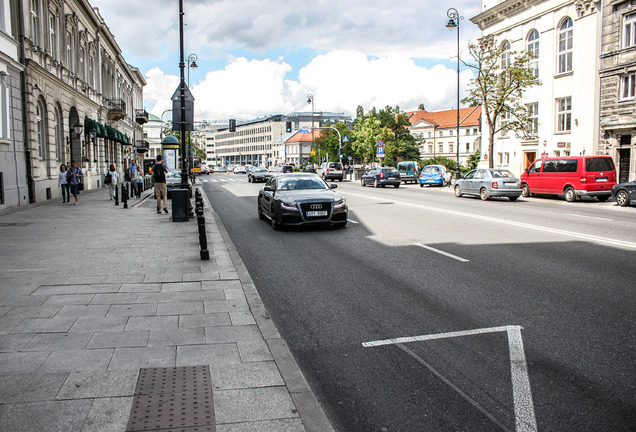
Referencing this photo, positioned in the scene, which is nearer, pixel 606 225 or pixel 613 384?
pixel 613 384

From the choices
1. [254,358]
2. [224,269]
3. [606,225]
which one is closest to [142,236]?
[224,269]

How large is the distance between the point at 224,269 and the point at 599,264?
5.92 meters

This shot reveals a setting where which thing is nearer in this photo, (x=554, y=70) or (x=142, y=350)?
(x=142, y=350)

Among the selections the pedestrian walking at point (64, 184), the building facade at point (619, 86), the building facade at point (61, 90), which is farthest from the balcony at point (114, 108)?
the building facade at point (619, 86)

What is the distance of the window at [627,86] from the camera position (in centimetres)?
2870

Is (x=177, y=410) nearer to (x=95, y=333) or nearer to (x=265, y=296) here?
(x=95, y=333)

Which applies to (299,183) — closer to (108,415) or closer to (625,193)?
(108,415)

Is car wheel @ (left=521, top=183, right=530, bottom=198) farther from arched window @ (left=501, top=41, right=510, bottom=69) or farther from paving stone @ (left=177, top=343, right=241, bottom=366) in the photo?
paving stone @ (left=177, top=343, right=241, bottom=366)

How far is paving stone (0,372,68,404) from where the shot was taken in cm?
362

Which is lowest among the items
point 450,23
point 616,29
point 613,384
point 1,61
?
point 613,384

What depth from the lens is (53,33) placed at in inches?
1016

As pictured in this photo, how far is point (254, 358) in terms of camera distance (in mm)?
4422

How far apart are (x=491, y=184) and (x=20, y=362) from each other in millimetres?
22393

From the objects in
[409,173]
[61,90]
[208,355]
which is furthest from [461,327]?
[409,173]
